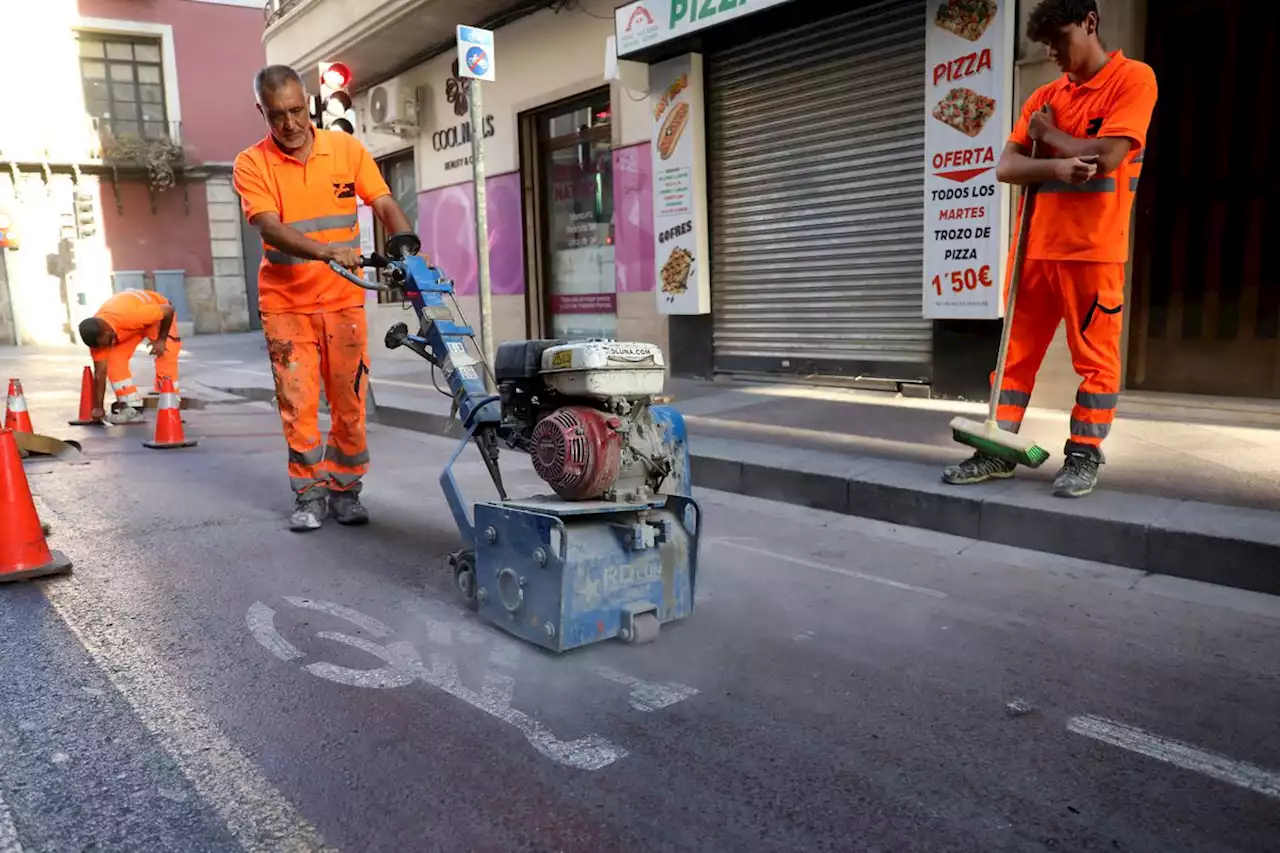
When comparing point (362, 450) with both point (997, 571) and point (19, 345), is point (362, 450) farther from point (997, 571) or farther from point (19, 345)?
point (19, 345)

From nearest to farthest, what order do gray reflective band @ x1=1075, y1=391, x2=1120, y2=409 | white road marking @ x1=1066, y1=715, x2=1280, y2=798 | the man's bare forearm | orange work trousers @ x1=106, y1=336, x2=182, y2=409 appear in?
white road marking @ x1=1066, y1=715, x2=1280, y2=798
the man's bare forearm
gray reflective band @ x1=1075, y1=391, x2=1120, y2=409
orange work trousers @ x1=106, y1=336, x2=182, y2=409

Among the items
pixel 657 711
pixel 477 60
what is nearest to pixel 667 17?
pixel 477 60

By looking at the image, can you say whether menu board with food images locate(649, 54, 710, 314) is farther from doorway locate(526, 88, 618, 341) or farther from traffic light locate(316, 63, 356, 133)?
traffic light locate(316, 63, 356, 133)

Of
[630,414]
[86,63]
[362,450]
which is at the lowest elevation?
[362,450]

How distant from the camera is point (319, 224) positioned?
4.92 meters

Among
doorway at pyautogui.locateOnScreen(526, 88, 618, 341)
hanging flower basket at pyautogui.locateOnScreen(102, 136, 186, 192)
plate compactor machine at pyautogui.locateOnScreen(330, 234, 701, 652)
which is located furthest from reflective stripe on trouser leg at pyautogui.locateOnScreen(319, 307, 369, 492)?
hanging flower basket at pyautogui.locateOnScreen(102, 136, 186, 192)

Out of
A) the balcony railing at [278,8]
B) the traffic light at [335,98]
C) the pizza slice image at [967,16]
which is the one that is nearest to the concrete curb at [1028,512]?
the pizza slice image at [967,16]

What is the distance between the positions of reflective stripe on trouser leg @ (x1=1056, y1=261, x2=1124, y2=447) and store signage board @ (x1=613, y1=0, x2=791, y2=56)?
4582mm

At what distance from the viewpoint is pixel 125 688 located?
3.01 m

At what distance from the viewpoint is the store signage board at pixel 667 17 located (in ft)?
27.9

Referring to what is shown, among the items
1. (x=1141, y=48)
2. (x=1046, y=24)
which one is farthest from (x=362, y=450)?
(x=1141, y=48)

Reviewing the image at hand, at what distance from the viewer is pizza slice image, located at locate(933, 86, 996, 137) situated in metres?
7.30

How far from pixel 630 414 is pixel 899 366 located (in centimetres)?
556

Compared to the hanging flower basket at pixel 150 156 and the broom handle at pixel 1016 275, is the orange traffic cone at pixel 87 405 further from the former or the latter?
the hanging flower basket at pixel 150 156
